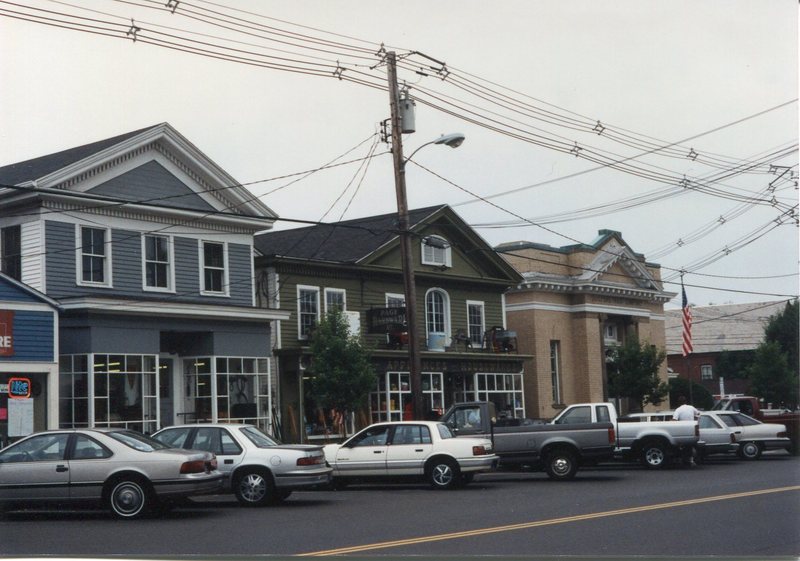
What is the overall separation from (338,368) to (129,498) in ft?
55.5

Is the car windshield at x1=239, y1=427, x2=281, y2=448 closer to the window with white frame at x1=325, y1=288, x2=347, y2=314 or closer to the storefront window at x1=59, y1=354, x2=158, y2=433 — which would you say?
the storefront window at x1=59, y1=354, x2=158, y2=433

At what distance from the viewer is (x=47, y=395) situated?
2789 cm

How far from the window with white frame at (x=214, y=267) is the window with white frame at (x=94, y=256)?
11.0ft

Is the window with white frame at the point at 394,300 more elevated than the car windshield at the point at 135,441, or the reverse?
the window with white frame at the point at 394,300

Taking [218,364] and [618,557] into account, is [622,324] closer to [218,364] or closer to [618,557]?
[218,364]

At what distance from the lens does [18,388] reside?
1037 inches

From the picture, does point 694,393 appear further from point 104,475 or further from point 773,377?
point 104,475

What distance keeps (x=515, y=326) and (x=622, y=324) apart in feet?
24.3

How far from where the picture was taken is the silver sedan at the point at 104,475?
57.6ft

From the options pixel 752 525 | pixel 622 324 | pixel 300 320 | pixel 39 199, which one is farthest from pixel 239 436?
pixel 622 324

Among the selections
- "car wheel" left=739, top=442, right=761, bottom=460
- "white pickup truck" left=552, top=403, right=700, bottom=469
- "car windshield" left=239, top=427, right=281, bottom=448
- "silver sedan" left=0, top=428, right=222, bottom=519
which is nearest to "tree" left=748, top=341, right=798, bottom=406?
"car wheel" left=739, top=442, right=761, bottom=460

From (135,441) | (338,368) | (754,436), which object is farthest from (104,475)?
(754,436)

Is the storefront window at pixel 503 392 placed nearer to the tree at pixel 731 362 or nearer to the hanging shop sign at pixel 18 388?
the hanging shop sign at pixel 18 388

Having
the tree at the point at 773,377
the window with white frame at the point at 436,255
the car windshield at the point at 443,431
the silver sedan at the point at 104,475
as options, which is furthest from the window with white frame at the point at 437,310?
the silver sedan at the point at 104,475
